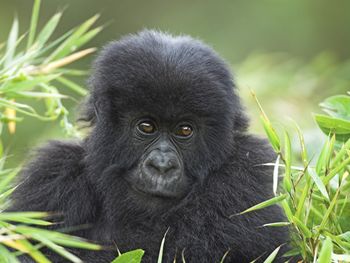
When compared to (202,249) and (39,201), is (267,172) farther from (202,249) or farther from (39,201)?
(39,201)

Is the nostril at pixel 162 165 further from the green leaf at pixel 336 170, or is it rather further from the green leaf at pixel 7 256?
the green leaf at pixel 7 256

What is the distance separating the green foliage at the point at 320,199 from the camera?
13.8ft

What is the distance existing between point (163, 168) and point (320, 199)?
867 millimetres

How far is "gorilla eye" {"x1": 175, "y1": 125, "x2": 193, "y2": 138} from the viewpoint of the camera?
5.06 metres

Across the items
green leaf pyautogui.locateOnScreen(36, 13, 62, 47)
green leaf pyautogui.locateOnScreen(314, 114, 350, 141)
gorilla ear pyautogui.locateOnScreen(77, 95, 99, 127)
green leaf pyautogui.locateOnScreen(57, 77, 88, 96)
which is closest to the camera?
green leaf pyautogui.locateOnScreen(314, 114, 350, 141)

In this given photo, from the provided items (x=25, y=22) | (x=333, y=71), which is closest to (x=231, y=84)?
(x=333, y=71)

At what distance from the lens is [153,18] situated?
57.6ft

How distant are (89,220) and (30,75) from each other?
3.12 ft

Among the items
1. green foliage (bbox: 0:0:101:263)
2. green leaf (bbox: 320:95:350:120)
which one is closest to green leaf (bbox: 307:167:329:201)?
Answer: green leaf (bbox: 320:95:350:120)

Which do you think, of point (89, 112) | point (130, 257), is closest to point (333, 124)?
point (130, 257)

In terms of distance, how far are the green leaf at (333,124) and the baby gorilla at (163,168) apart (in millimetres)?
594

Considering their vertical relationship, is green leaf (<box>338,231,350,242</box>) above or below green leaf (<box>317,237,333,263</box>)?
above

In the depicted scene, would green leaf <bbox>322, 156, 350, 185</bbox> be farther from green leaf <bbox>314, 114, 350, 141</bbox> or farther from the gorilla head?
the gorilla head

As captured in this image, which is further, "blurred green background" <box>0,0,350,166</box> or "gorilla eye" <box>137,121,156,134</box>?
"blurred green background" <box>0,0,350,166</box>
